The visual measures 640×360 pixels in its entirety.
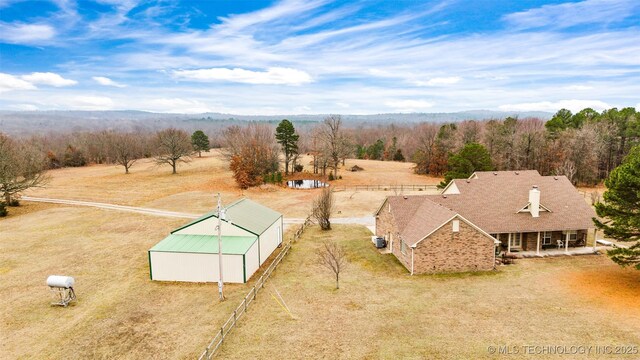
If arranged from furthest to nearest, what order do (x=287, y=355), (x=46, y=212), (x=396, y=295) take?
1. (x=46, y=212)
2. (x=396, y=295)
3. (x=287, y=355)

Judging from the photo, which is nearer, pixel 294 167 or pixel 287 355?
pixel 287 355

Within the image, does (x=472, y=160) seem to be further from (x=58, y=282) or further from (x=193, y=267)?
(x=58, y=282)

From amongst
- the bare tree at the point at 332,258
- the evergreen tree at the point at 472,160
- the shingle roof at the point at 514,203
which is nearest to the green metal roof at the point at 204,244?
the bare tree at the point at 332,258

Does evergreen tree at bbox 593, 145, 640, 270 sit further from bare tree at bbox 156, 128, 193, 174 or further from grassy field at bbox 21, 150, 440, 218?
bare tree at bbox 156, 128, 193, 174

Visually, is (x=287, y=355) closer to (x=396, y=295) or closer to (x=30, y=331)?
(x=396, y=295)

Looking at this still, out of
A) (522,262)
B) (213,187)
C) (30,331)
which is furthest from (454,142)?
(30,331)

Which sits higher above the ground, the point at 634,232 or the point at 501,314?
the point at 634,232

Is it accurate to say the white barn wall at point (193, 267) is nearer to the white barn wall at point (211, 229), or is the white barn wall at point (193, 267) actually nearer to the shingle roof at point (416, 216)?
the white barn wall at point (211, 229)
